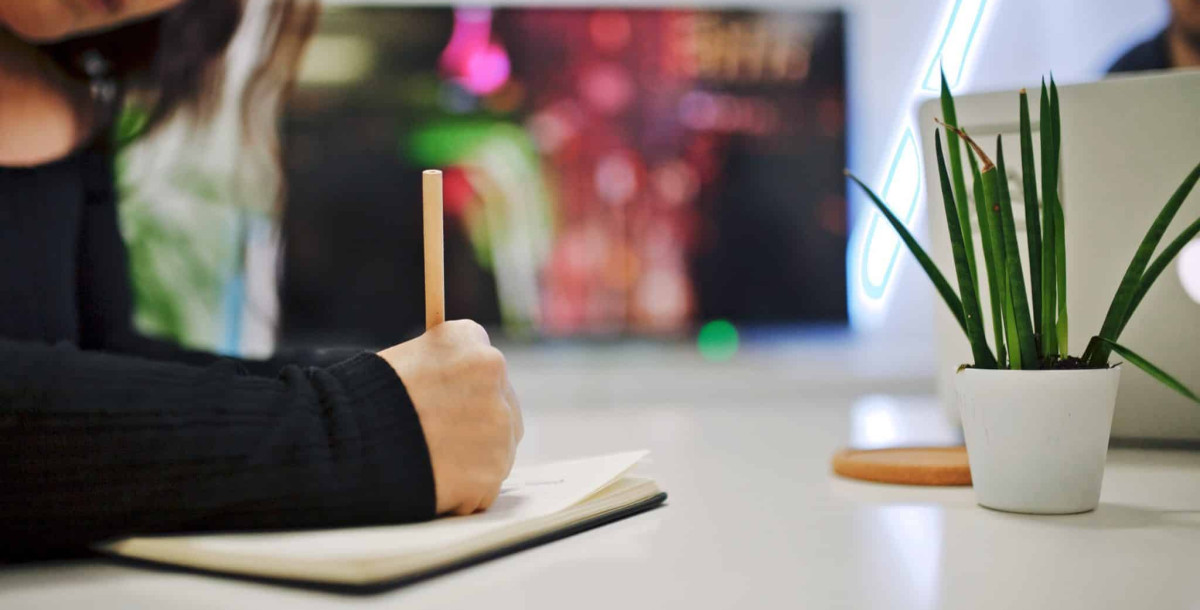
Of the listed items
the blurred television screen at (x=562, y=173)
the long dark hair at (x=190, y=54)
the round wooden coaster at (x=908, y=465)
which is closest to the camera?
the round wooden coaster at (x=908, y=465)

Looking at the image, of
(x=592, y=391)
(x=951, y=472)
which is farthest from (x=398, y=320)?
(x=951, y=472)

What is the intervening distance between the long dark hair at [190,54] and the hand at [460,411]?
949 mm

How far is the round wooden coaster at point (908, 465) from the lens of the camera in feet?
2.21

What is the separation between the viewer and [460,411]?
49 cm

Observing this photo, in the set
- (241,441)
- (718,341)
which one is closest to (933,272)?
(241,441)

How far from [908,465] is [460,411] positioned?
0.36 meters

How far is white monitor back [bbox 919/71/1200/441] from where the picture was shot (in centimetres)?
78

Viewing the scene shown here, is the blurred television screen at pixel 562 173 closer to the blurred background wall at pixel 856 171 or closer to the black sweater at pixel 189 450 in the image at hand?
the blurred background wall at pixel 856 171

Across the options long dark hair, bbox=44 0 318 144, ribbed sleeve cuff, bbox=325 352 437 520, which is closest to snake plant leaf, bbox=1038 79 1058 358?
ribbed sleeve cuff, bbox=325 352 437 520

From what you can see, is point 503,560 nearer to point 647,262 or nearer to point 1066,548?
point 1066,548

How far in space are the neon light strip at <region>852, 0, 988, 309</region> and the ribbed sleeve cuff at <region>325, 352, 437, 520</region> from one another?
6.03 feet

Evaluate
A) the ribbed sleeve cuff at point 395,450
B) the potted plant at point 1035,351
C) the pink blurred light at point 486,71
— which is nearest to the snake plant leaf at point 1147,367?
the potted plant at point 1035,351

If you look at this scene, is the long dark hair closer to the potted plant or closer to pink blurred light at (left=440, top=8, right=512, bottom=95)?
pink blurred light at (left=440, top=8, right=512, bottom=95)

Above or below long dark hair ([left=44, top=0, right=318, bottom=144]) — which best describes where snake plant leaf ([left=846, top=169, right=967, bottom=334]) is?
below
